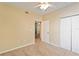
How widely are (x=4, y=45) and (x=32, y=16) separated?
212cm

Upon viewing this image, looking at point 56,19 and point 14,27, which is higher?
point 56,19

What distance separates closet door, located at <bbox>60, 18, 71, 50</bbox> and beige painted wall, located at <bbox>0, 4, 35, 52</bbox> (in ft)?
5.60

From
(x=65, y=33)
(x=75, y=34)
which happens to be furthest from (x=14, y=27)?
(x=75, y=34)

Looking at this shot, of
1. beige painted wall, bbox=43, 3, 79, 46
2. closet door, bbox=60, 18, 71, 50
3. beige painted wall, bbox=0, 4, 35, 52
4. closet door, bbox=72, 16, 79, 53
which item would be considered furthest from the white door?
closet door, bbox=72, 16, 79, 53

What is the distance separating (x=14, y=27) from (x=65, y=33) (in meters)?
2.23

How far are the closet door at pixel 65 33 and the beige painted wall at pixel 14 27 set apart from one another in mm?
1706

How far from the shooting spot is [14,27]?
11.8 feet

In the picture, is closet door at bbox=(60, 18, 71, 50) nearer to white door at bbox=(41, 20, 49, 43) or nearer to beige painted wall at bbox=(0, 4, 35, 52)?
white door at bbox=(41, 20, 49, 43)

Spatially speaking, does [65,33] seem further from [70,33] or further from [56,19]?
[56,19]

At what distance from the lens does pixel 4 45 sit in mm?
3217

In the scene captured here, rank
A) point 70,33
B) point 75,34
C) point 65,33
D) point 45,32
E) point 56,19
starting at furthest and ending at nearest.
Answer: point 45,32 → point 56,19 → point 65,33 → point 70,33 → point 75,34

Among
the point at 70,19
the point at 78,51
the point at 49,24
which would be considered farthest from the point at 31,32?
the point at 78,51

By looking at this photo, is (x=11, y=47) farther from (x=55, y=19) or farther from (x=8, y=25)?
(x=55, y=19)

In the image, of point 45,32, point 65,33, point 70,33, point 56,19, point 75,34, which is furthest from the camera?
point 45,32
